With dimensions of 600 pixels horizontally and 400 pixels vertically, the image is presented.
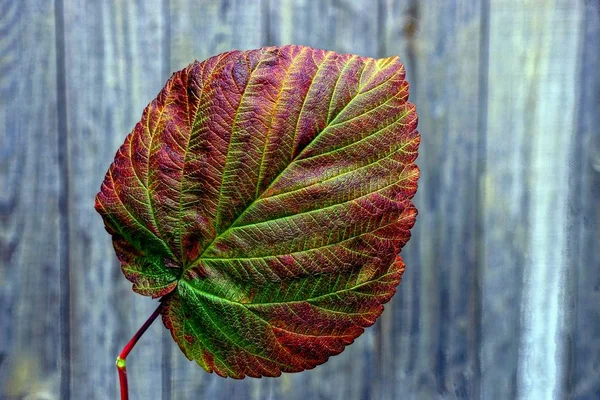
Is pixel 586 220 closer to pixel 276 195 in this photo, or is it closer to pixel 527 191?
pixel 527 191

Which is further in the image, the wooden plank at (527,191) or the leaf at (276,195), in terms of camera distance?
the wooden plank at (527,191)

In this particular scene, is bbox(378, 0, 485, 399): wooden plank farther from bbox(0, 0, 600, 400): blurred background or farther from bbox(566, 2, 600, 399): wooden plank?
bbox(566, 2, 600, 399): wooden plank

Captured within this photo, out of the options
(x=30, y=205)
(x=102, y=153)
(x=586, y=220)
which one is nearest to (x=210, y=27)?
(x=102, y=153)

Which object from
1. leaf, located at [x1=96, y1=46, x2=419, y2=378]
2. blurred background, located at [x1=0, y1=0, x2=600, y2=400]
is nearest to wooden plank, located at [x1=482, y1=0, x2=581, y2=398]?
blurred background, located at [x1=0, y1=0, x2=600, y2=400]

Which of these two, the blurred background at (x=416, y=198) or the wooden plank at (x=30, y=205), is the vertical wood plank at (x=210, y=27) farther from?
the wooden plank at (x=30, y=205)

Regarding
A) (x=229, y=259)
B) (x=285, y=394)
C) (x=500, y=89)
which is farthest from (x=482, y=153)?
(x=229, y=259)

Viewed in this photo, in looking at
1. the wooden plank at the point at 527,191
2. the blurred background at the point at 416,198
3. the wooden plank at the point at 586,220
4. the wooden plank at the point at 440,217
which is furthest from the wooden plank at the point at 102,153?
the wooden plank at the point at 586,220

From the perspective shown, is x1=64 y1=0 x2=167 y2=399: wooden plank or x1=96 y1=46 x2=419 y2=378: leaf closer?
Answer: x1=96 y1=46 x2=419 y2=378: leaf

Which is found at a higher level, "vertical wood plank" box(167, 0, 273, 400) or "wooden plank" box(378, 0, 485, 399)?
"vertical wood plank" box(167, 0, 273, 400)
